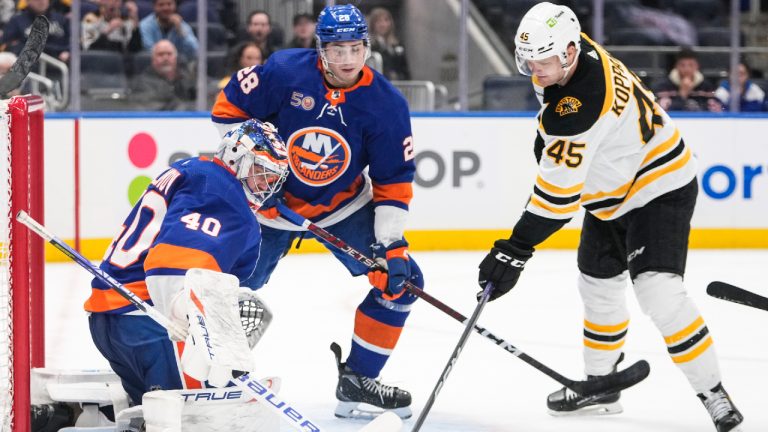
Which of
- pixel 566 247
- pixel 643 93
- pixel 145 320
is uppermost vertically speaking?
pixel 643 93

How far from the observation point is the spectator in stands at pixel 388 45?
22.2ft

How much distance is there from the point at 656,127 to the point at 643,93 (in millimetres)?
93

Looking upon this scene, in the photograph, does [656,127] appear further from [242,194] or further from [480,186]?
[480,186]

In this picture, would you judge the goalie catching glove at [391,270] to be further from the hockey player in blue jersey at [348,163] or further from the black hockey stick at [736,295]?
the black hockey stick at [736,295]

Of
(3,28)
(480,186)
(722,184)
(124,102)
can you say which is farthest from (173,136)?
(722,184)

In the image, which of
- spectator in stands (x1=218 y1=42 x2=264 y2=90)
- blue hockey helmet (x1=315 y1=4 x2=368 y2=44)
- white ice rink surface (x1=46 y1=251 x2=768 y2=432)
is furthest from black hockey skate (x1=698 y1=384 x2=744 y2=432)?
spectator in stands (x1=218 y1=42 x2=264 y2=90)

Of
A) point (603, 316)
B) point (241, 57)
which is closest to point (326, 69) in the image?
point (603, 316)

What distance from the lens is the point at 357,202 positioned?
3.62 metres

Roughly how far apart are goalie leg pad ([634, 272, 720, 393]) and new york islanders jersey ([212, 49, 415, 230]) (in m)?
0.73

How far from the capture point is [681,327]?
3.18 metres

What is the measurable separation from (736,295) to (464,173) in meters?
3.78

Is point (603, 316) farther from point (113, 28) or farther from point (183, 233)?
point (113, 28)

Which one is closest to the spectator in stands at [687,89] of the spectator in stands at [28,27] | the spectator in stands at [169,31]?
the spectator in stands at [169,31]

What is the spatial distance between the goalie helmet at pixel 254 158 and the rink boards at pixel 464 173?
3.61 m
